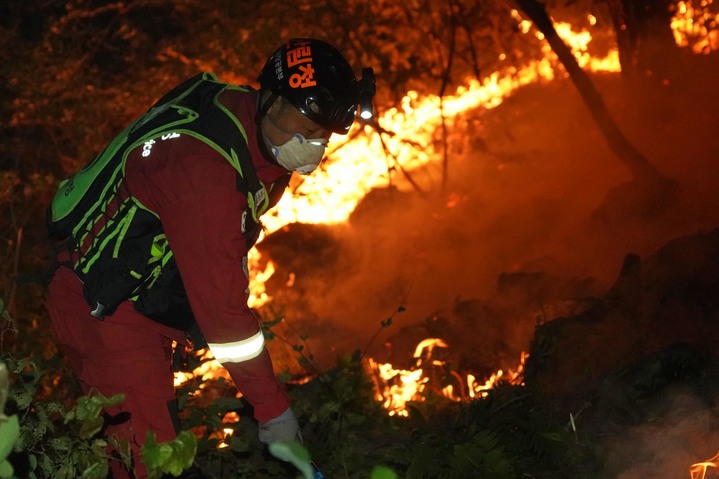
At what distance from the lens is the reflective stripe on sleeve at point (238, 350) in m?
3.44

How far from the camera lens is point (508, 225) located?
34.5 ft

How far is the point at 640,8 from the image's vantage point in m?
8.49

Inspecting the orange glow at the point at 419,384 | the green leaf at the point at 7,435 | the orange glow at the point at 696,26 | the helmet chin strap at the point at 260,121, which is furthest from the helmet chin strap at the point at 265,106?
the orange glow at the point at 696,26

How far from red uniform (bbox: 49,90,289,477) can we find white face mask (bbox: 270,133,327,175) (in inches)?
3.0

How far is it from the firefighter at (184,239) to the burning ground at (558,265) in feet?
5.60

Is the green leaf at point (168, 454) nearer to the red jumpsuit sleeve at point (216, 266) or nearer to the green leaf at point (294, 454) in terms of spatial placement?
the green leaf at point (294, 454)

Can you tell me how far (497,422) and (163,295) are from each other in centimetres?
213

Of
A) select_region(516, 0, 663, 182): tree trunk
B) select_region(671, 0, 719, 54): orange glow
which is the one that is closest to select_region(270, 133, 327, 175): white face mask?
select_region(516, 0, 663, 182): tree trunk

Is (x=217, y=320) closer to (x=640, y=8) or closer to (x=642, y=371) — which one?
(x=642, y=371)

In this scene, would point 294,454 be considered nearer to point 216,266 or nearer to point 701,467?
point 216,266

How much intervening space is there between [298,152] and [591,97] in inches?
234

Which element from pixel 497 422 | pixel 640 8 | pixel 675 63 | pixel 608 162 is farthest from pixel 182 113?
pixel 608 162

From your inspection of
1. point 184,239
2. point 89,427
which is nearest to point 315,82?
point 184,239

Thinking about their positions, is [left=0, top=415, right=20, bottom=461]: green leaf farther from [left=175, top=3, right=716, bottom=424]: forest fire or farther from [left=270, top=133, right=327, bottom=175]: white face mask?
[left=175, top=3, right=716, bottom=424]: forest fire
